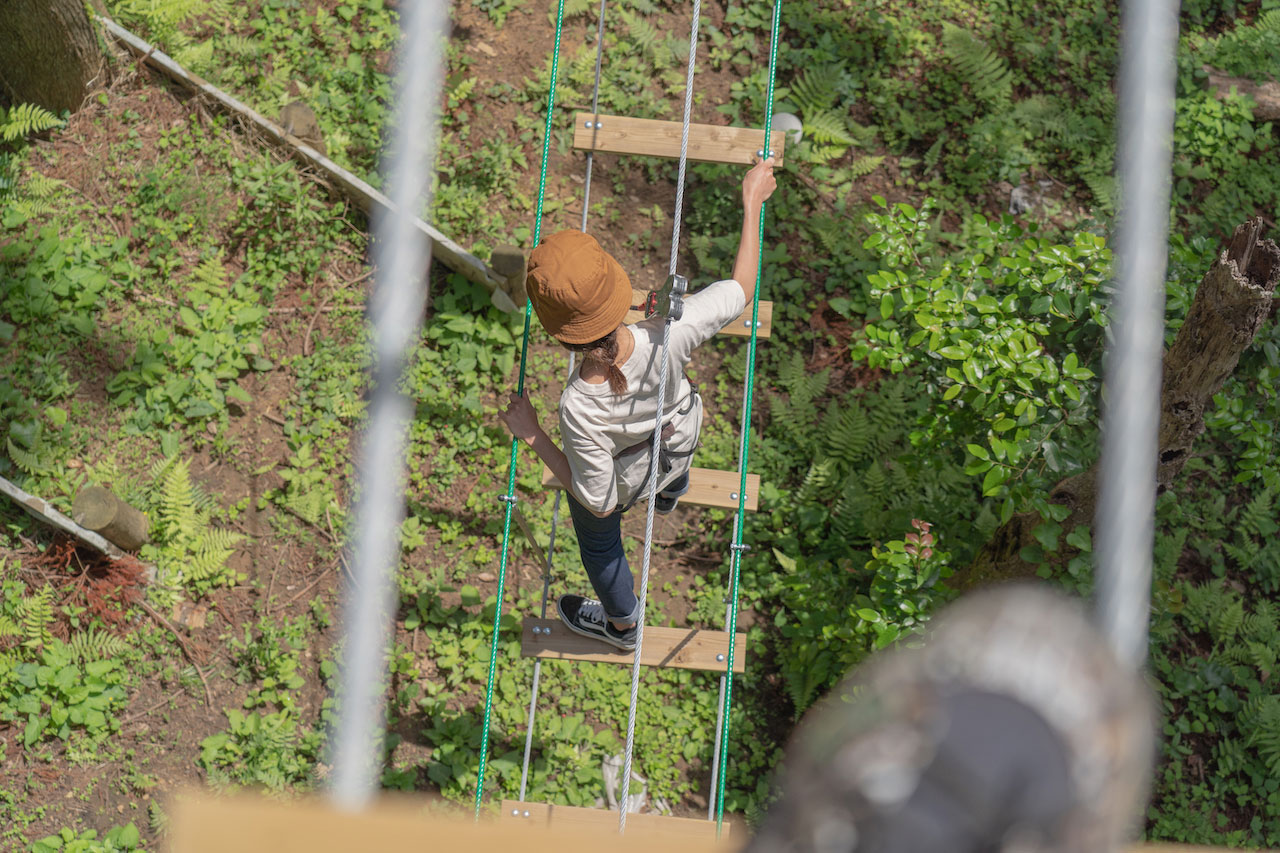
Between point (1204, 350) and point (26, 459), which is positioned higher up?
point (1204, 350)

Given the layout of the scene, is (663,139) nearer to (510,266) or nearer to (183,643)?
(510,266)

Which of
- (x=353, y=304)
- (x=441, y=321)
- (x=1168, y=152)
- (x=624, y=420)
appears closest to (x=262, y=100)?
(x=353, y=304)

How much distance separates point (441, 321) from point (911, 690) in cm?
448

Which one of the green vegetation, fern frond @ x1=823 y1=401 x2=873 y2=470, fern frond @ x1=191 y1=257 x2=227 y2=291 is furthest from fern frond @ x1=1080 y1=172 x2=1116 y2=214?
fern frond @ x1=191 y1=257 x2=227 y2=291

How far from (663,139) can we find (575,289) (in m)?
1.67

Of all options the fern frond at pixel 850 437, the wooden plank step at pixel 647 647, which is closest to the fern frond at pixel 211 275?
the wooden plank step at pixel 647 647

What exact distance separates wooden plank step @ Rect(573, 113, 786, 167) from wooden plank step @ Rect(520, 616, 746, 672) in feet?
6.37

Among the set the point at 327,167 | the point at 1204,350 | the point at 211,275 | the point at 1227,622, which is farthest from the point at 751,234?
the point at 211,275

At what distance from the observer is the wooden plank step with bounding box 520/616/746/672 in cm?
355

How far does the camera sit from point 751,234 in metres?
2.90

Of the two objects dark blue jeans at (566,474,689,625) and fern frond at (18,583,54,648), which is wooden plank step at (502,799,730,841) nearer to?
dark blue jeans at (566,474,689,625)

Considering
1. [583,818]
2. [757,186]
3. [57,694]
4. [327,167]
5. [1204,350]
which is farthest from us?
[327,167]

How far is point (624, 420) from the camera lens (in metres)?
2.57

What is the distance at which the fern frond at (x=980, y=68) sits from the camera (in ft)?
17.7
